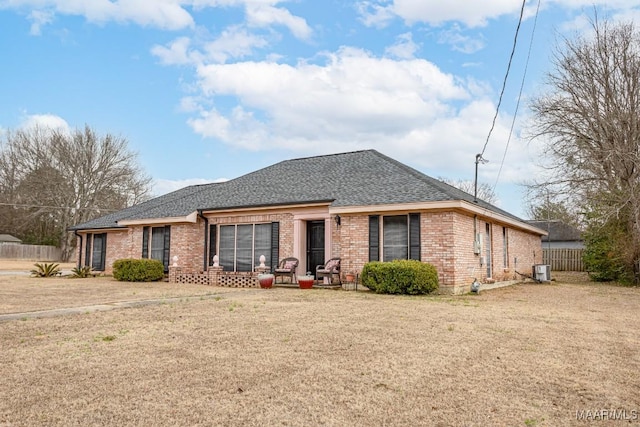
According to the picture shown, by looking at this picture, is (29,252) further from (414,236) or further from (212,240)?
(414,236)

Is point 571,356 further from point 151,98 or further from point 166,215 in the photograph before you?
point 151,98

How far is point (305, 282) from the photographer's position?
13.6 metres

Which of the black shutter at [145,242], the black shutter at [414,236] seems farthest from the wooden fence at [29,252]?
the black shutter at [414,236]

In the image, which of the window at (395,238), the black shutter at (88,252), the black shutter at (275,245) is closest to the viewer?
the window at (395,238)

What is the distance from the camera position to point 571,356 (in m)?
5.24

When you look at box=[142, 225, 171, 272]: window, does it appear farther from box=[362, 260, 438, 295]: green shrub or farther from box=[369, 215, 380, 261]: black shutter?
box=[362, 260, 438, 295]: green shrub

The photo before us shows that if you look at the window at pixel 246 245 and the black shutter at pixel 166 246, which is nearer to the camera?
the window at pixel 246 245

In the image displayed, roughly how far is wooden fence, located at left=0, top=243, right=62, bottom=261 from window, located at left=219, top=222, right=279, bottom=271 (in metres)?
34.0

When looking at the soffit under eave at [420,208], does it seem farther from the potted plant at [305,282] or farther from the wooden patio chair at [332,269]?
the potted plant at [305,282]

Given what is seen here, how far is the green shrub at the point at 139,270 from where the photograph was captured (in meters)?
16.7

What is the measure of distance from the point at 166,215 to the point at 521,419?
51.5ft

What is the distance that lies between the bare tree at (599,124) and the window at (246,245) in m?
12.1

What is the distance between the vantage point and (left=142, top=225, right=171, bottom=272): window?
17.6 meters

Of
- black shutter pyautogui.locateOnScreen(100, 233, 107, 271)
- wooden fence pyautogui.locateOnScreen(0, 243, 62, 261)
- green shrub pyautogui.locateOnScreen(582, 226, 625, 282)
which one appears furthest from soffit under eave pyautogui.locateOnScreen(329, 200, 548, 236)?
wooden fence pyautogui.locateOnScreen(0, 243, 62, 261)
